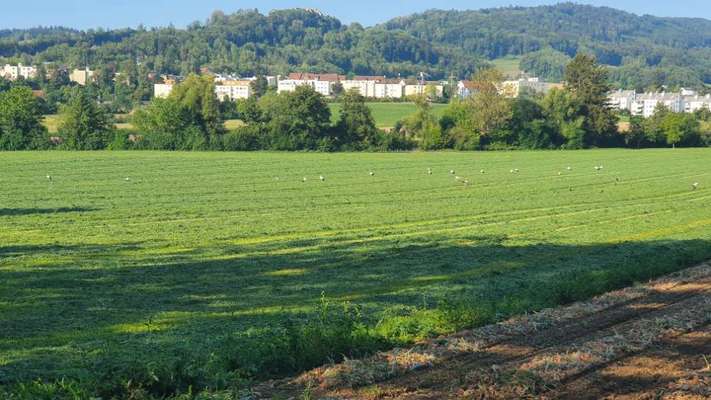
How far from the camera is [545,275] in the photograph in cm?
2247

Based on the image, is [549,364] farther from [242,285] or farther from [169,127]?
[169,127]

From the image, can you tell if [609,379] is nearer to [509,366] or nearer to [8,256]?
[509,366]

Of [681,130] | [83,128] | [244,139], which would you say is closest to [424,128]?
[244,139]

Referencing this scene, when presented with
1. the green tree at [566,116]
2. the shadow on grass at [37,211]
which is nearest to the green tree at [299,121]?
the green tree at [566,116]

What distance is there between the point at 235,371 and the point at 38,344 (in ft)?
13.7

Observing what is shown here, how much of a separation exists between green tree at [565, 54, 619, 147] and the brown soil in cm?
8956

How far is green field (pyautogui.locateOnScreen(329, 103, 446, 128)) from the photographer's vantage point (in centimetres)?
12231

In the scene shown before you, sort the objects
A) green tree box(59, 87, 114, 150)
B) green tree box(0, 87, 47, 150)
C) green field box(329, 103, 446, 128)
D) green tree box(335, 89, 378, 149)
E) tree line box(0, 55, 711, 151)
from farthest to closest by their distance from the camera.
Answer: green field box(329, 103, 446, 128)
green tree box(335, 89, 378, 149)
tree line box(0, 55, 711, 151)
green tree box(59, 87, 114, 150)
green tree box(0, 87, 47, 150)

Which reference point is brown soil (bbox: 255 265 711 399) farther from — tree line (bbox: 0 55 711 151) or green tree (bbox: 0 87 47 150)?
green tree (bbox: 0 87 47 150)

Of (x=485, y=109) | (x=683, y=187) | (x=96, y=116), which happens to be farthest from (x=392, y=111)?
(x=683, y=187)

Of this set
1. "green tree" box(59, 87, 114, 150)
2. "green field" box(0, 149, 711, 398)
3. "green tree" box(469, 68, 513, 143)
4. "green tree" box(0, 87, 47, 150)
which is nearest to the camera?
"green field" box(0, 149, 711, 398)

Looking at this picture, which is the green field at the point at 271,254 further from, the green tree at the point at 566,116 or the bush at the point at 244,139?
the green tree at the point at 566,116

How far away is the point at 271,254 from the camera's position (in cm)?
2655

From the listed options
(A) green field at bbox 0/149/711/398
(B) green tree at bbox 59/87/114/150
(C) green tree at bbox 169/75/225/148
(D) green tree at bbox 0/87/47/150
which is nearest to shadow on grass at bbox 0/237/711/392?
(A) green field at bbox 0/149/711/398
